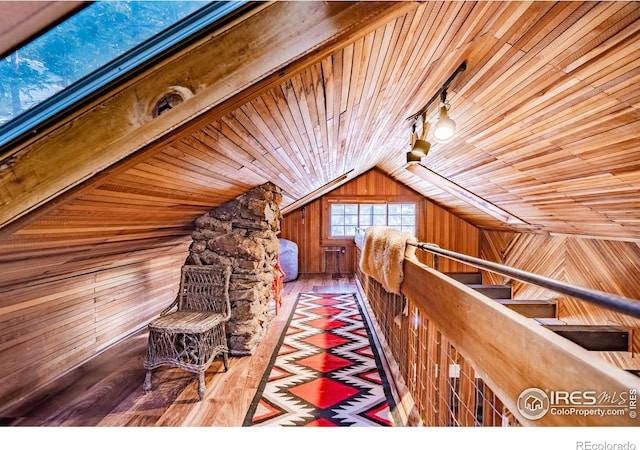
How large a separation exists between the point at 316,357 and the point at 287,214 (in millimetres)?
4622

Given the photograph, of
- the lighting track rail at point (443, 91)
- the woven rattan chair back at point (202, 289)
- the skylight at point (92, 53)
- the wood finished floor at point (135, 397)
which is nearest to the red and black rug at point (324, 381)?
the wood finished floor at point (135, 397)

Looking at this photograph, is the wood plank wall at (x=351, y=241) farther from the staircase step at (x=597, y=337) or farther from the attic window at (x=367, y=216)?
the staircase step at (x=597, y=337)

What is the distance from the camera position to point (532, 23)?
147 cm

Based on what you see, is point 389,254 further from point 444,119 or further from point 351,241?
point 351,241

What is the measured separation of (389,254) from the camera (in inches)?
94.5

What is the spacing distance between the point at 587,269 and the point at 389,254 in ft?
11.0

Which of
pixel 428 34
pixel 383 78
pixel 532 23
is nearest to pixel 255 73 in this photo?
pixel 428 34

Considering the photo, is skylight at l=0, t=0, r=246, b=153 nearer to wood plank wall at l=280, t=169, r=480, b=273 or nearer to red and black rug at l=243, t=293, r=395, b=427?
red and black rug at l=243, t=293, r=395, b=427

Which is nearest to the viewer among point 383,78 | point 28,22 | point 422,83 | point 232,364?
point 28,22

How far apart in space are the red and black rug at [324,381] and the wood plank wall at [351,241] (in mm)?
3287

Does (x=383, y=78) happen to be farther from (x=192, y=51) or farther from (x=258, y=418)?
(x=258, y=418)

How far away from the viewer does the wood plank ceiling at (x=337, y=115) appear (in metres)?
1.00

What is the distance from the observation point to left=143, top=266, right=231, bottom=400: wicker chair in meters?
2.54
